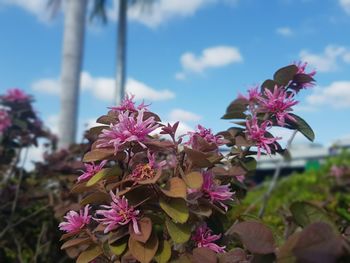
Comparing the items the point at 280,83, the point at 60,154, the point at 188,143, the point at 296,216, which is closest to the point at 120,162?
the point at 188,143

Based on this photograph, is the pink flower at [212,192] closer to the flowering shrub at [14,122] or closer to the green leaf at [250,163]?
the green leaf at [250,163]

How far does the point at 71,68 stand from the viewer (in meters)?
9.01

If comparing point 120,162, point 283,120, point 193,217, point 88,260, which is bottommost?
point 88,260

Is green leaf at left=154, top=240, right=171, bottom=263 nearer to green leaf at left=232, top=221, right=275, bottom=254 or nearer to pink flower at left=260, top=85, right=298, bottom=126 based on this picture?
green leaf at left=232, top=221, right=275, bottom=254

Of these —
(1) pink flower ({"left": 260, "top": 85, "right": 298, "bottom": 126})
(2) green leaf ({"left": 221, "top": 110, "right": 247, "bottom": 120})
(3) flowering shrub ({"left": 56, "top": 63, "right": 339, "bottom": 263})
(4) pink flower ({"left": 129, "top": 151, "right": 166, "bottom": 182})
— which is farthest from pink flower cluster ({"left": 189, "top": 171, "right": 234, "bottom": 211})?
(2) green leaf ({"left": 221, "top": 110, "right": 247, "bottom": 120})

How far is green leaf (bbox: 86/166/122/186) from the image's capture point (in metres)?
1.20

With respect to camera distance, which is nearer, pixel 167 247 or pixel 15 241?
pixel 167 247

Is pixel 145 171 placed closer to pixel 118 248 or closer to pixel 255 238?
pixel 118 248

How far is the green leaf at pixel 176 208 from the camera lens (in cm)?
110

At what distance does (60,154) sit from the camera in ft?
11.5

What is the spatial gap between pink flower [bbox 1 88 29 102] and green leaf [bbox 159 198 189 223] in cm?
220

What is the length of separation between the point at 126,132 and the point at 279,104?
556 mm

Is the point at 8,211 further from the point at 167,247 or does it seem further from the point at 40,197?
the point at 167,247

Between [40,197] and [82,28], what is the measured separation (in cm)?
705
